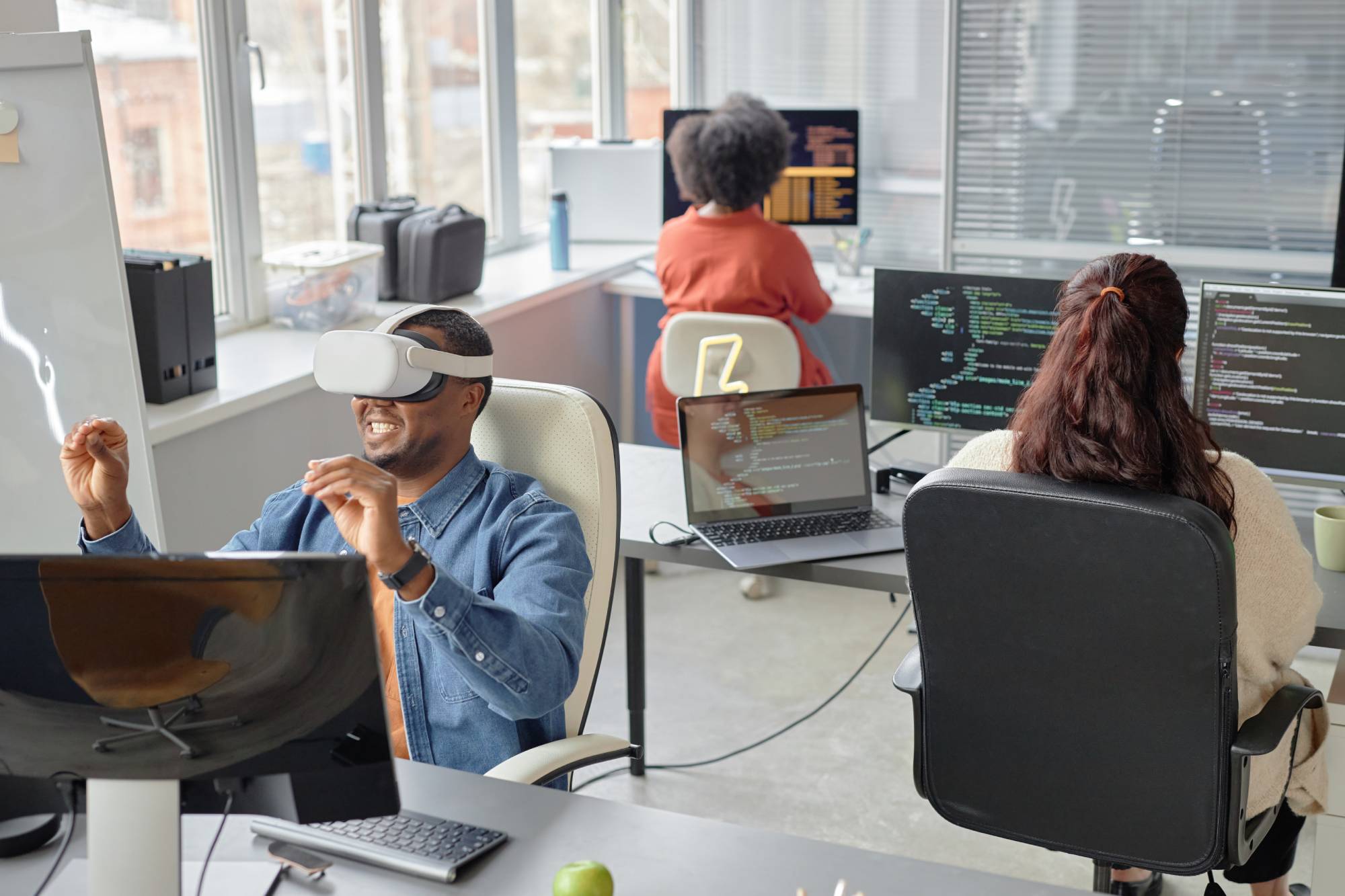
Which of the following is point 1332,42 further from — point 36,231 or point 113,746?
point 113,746

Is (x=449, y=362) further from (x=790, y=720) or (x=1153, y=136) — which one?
(x=1153, y=136)

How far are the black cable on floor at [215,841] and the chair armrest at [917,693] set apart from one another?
912 mm

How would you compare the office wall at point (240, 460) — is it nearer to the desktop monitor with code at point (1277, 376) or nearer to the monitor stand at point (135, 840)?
the monitor stand at point (135, 840)

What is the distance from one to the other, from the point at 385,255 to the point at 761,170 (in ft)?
3.52

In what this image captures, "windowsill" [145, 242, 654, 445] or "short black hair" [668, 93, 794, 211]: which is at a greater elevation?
"short black hair" [668, 93, 794, 211]

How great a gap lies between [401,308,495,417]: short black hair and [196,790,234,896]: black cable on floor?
656 millimetres

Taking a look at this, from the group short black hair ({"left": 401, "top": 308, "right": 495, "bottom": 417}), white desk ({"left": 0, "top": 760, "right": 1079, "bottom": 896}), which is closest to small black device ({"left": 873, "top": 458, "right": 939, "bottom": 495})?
short black hair ({"left": 401, "top": 308, "right": 495, "bottom": 417})

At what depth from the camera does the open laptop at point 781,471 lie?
7.53 feet

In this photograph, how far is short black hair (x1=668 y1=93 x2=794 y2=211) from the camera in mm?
3621

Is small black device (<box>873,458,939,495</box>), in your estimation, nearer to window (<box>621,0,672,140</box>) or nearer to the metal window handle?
the metal window handle

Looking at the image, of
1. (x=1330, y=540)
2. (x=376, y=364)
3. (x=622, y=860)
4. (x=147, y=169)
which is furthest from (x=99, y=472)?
(x=1330, y=540)

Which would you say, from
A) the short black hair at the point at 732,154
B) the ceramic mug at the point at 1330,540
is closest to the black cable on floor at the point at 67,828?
the ceramic mug at the point at 1330,540

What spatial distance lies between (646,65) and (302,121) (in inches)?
69.9

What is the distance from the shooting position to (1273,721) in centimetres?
171
